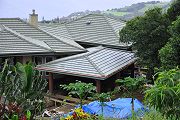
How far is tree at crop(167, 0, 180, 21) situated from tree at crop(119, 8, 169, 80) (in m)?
0.38

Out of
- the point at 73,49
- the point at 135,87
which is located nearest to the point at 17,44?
the point at 73,49

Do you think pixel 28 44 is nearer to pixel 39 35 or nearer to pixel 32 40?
pixel 32 40

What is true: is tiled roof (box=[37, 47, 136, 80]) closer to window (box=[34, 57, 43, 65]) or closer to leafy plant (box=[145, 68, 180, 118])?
window (box=[34, 57, 43, 65])

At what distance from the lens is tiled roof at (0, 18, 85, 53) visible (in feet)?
95.5

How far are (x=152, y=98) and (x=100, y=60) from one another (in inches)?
769

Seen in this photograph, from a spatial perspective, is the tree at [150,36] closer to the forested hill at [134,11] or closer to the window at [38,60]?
the window at [38,60]

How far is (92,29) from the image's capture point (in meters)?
35.1

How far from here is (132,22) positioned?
23797 millimetres

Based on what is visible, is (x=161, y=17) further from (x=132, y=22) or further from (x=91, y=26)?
(x=91, y=26)

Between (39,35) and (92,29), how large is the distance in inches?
257

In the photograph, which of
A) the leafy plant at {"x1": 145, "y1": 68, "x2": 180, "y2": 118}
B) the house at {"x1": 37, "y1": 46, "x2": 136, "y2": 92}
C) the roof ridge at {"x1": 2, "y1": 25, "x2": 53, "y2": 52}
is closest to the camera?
the leafy plant at {"x1": 145, "y1": 68, "x2": 180, "y2": 118}

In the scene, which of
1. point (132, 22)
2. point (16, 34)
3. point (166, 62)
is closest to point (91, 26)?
point (16, 34)

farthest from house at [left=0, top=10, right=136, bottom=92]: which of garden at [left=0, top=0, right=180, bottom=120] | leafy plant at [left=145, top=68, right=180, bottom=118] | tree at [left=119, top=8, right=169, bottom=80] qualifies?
leafy plant at [left=145, top=68, right=180, bottom=118]

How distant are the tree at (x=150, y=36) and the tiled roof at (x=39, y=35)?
7569 millimetres
